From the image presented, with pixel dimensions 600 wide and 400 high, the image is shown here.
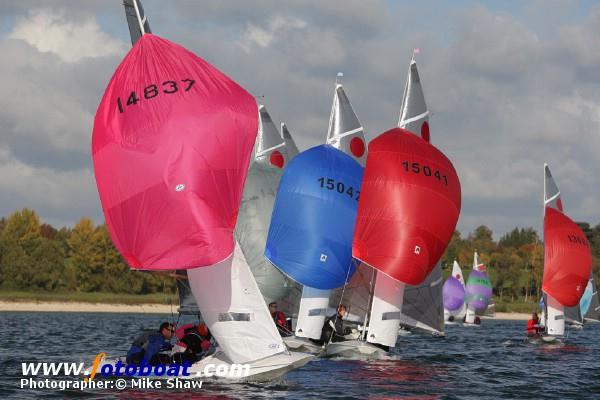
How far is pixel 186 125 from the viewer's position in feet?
87.2

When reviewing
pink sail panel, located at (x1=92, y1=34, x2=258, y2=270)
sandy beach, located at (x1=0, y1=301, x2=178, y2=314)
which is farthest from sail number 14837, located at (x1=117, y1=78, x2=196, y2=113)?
sandy beach, located at (x1=0, y1=301, x2=178, y2=314)

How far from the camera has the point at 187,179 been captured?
26.1 metres

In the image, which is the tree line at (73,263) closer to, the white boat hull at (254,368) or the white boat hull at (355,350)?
the white boat hull at (355,350)

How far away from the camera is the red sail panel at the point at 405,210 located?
37.4 metres

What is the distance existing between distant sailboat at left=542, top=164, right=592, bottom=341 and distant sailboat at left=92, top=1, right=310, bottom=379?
92.2 ft

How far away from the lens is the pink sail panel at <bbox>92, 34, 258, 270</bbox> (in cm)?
2592

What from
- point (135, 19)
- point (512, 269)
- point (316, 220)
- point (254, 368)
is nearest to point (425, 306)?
point (316, 220)

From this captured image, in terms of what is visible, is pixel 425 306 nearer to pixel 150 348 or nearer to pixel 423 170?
pixel 423 170

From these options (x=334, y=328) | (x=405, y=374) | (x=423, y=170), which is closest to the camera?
(x=405, y=374)

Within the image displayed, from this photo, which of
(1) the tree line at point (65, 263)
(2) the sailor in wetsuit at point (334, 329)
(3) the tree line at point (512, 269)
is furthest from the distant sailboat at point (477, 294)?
(2) the sailor in wetsuit at point (334, 329)

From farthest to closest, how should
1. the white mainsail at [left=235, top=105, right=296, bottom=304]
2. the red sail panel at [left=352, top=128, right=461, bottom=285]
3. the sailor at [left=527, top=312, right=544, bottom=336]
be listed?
the sailor at [left=527, top=312, right=544, bottom=336] → the white mainsail at [left=235, top=105, right=296, bottom=304] → the red sail panel at [left=352, top=128, right=461, bottom=285]

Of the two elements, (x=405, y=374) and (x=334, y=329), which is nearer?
(x=405, y=374)

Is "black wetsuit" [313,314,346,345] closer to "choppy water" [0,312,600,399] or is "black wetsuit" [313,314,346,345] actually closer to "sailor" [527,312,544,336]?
"choppy water" [0,312,600,399]

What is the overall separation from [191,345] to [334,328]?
12.3 meters
